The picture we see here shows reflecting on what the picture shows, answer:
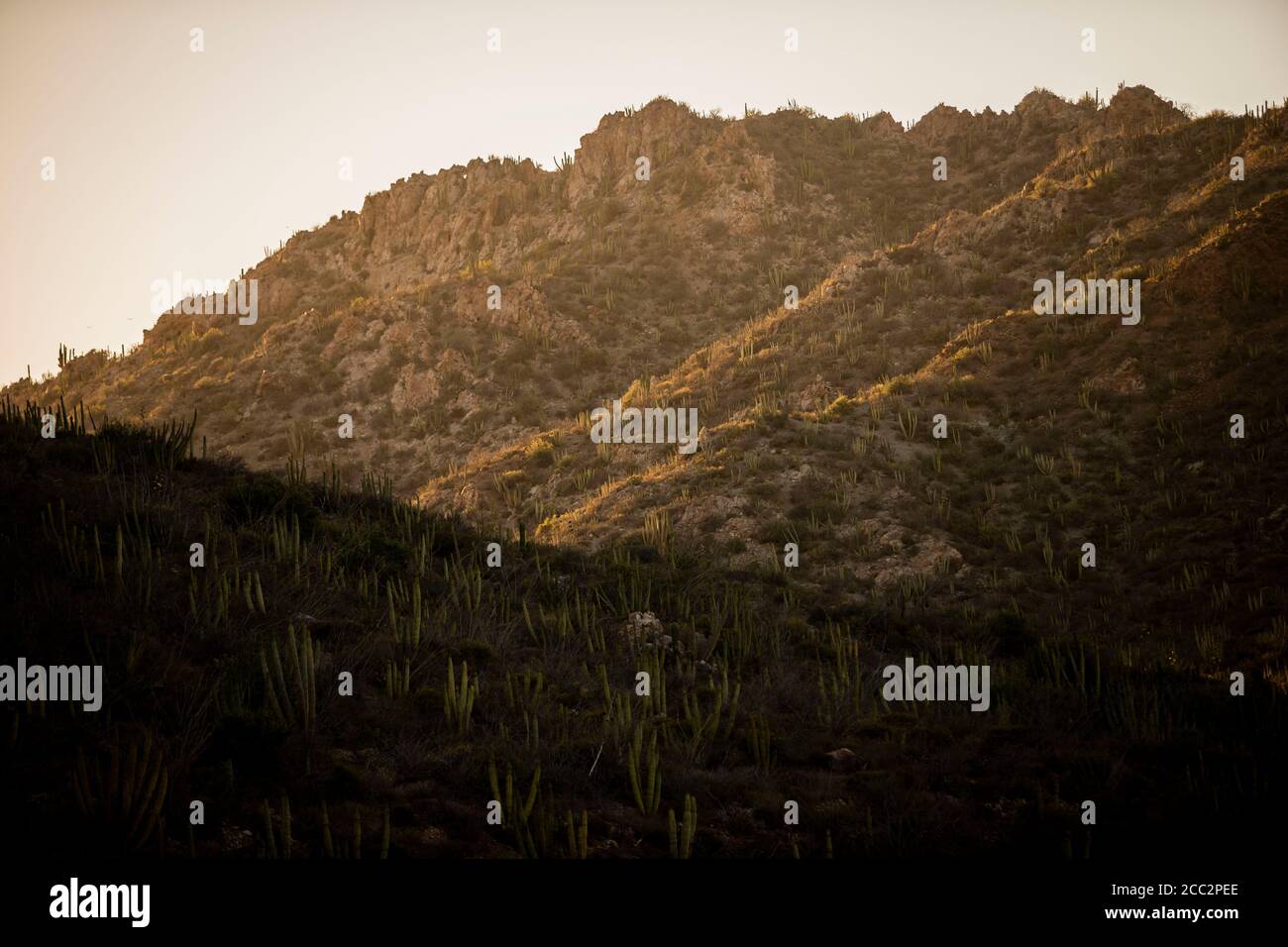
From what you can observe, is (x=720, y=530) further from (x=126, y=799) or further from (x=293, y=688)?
(x=126, y=799)

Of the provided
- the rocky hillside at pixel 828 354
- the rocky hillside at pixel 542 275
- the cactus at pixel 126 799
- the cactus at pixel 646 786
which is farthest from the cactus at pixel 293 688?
the rocky hillside at pixel 542 275

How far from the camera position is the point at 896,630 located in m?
16.0

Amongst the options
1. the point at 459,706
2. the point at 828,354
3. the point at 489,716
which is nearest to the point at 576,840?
the point at 459,706

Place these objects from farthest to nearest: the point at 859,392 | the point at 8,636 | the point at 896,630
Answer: the point at 859,392
the point at 896,630
the point at 8,636

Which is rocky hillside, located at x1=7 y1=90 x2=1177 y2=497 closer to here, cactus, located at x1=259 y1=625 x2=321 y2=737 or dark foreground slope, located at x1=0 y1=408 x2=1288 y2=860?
dark foreground slope, located at x1=0 y1=408 x2=1288 y2=860

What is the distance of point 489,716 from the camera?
376 inches

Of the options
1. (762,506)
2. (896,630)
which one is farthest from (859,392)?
(896,630)

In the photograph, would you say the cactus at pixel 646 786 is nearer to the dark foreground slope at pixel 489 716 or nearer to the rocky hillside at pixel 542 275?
the dark foreground slope at pixel 489 716

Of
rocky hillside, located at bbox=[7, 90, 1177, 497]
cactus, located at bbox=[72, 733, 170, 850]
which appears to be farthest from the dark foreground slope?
rocky hillside, located at bbox=[7, 90, 1177, 497]

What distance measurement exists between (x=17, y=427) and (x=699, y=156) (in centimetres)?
4478

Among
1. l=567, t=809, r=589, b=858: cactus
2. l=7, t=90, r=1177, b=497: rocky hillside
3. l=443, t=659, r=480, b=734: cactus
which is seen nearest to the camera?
l=567, t=809, r=589, b=858: cactus

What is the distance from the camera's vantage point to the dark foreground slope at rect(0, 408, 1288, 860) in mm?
6918

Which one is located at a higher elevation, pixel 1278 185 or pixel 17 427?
pixel 1278 185
